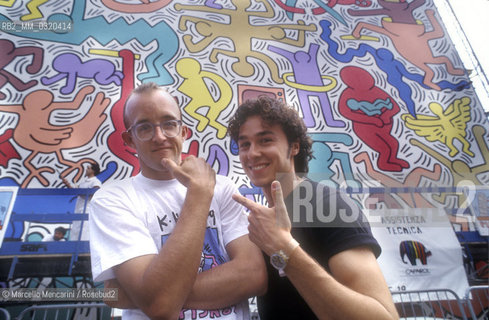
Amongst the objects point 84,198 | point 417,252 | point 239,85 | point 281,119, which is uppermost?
point 239,85

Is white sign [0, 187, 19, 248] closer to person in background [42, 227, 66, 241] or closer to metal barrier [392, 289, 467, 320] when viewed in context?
person in background [42, 227, 66, 241]

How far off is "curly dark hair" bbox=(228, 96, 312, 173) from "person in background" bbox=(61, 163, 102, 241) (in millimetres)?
2555

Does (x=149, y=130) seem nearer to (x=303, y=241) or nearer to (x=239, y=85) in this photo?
(x=303, y=241)

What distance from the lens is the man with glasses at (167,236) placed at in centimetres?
87

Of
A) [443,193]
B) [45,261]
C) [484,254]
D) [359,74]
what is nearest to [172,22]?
[359,74]

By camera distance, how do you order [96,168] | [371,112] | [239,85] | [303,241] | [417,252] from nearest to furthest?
[303,241], [417,252], [96,168], [239,85], [371,112]

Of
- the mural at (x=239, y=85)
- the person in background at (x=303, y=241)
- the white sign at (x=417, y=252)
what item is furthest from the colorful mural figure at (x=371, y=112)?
the person in background at (x=303, y=241)

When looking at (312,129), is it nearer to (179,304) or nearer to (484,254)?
(484,254)

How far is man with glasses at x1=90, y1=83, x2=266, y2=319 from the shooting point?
87cm

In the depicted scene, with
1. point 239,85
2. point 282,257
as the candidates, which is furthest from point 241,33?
point 282,257

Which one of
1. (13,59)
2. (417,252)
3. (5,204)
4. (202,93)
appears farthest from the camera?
(202,93)

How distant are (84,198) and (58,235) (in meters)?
0.53

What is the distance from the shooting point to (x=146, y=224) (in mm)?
1079

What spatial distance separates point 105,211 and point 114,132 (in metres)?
3.18
